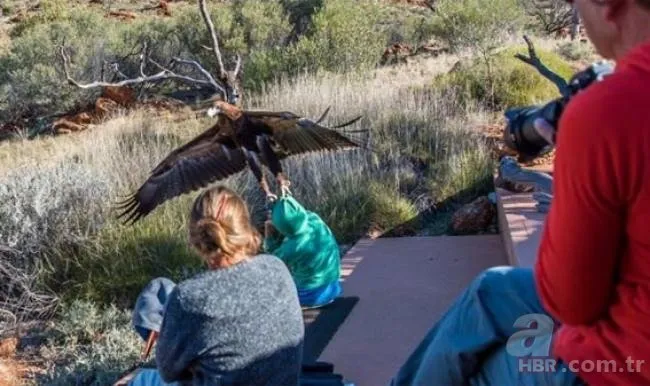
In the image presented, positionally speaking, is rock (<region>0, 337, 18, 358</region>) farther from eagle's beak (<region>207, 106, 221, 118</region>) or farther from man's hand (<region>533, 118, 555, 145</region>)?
man's hand (<region>533, 118, 555, 145</region>)

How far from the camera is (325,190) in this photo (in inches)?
298

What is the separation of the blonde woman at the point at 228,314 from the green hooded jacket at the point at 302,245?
172 cm

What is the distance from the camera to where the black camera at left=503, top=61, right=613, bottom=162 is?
184cm

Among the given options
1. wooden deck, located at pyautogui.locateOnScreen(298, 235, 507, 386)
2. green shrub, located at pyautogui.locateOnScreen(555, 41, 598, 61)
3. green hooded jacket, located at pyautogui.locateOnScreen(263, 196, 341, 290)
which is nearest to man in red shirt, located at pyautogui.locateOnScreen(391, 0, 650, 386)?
wooden deck, located at pyautogui.locateOnScreen(298, 235, 507, 386)

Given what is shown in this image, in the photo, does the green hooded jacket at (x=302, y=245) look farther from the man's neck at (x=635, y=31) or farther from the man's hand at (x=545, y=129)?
the man's neck at (x=635, y=31)

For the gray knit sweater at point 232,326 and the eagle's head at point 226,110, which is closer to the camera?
the gray knit sweater at point 232,326

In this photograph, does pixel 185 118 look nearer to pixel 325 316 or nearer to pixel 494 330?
pixel 325 316

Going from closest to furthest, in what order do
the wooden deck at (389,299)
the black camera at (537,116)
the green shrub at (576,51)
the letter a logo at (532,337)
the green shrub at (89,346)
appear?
the black camera at (537,116) < the letter a logo at (532,337) < the wooden deck at (389,299) < the green shrub at (89,346) < the green shrub at (576,51)

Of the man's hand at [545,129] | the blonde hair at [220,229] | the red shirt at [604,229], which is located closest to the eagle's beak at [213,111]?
the blonde hair at [220,229]

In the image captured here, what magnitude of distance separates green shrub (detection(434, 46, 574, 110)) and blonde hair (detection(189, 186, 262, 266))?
726 cm

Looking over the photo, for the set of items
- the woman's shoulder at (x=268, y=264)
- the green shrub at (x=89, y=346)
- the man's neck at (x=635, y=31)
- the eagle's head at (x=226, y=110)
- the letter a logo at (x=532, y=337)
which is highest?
the man's neck at (x=635, y=31)

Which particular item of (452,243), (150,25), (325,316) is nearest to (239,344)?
(325,316)

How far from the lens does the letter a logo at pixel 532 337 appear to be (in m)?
2.15

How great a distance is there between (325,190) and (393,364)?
3201 millimetres
